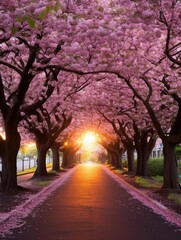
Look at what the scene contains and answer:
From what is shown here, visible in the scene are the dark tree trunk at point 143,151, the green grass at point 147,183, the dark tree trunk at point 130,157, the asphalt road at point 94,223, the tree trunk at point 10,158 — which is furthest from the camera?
the dark tree trunk at point 130,157

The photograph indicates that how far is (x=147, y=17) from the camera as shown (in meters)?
12.2

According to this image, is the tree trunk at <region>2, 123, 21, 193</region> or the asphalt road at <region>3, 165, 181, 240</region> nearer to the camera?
the asphalt road at <region>3, 165, 181, 240</region>

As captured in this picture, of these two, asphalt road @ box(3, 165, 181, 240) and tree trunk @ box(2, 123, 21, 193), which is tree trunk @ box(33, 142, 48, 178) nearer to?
tree trunk @ box(2, 123, 21, 193)

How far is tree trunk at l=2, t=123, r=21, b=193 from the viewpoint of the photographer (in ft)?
63.0

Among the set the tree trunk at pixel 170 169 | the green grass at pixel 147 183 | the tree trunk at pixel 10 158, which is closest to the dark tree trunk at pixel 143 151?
the green grass at pixel 147 183

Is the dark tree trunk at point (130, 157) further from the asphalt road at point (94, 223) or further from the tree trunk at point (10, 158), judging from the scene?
the asphalt road at point (94, 223)

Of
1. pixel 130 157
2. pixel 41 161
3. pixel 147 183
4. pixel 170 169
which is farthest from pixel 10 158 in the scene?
pixel 130 157

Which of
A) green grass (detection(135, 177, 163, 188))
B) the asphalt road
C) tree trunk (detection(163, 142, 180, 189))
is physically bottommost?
the asphalt road

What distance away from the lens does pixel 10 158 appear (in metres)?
19.3

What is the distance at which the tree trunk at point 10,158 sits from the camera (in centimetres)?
1919

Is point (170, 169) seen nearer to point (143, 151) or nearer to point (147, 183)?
point (147, 183)

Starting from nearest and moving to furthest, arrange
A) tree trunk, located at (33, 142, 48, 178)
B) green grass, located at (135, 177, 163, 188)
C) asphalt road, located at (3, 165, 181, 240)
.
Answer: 1. asphalt road, located at (3, 165, 181, 240)
2. green grass, located at (135, 177, 163, 188)
3. tree trunk, located at (33, 142, 48, 178)

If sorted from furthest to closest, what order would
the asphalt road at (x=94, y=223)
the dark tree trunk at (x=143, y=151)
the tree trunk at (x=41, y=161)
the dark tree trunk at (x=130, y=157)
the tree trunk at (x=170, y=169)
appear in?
the dark tree trunk at (x=130, y=157)
the dark tree trunk at (x=143, y=151)
the tree trunk at (x=41, y=161)
the tree trunk at (x=170, y=169)
the asphalt road at (x=94, y=223)

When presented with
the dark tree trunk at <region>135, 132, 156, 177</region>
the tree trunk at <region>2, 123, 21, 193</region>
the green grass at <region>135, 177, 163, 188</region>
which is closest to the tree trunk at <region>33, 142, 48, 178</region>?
the dark tree trunk at <region>135, 132, 156, 177</region>
